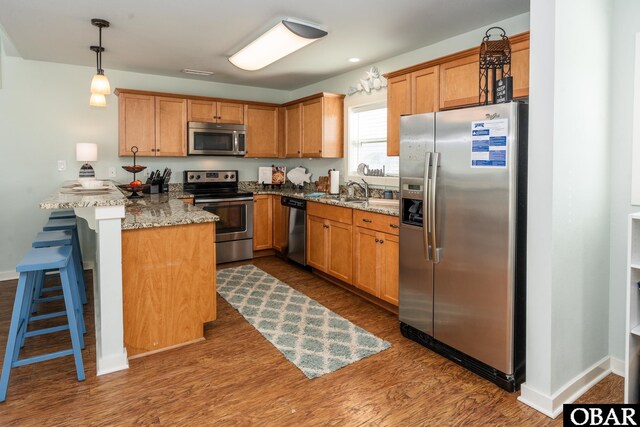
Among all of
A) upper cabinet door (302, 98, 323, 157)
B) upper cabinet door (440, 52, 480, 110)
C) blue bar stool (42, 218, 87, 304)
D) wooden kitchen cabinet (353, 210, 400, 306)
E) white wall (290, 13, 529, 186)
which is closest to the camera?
upper cabinet door (440, 52, 480, 110)

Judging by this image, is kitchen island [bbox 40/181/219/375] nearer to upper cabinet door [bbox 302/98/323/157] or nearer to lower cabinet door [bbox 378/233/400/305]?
lower cabinet door [bbox 378/233/400/305]

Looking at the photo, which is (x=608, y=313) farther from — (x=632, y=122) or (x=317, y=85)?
(x=317, y=85)

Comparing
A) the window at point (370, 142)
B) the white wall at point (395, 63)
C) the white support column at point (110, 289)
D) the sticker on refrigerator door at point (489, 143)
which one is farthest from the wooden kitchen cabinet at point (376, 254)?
the white support column at point (110, 289)

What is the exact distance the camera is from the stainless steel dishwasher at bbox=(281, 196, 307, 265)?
470 cm

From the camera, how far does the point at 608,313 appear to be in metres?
2.49

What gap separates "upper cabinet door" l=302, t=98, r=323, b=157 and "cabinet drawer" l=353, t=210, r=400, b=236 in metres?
1.48

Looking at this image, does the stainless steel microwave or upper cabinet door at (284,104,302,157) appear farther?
upper cabinet door at (284,104,302,157)

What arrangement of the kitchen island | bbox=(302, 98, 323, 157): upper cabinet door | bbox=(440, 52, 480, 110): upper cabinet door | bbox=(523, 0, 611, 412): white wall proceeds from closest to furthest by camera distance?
1. bbox=(523, 0, 611, 412): white wall
2. the kitchen island
3. bbox=(440, 52, 480, 110): upper cabinet door
4. bbox=(302, 98, 323, 157): upper cabinet door

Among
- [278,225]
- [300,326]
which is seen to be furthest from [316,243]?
[300,326]

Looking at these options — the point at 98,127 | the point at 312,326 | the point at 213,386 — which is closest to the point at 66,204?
the point at 213,386

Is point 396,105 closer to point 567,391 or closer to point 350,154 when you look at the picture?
point 350,154

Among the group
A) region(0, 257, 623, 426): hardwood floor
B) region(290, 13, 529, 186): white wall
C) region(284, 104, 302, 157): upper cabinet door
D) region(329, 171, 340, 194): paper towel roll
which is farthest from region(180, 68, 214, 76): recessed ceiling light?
region(0, 257, 623, 426): hardwood floor

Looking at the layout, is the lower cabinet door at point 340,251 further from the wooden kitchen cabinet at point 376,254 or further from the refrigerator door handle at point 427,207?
the refrigerator door handle at point 427,207

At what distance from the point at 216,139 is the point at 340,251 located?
2.41 metres
